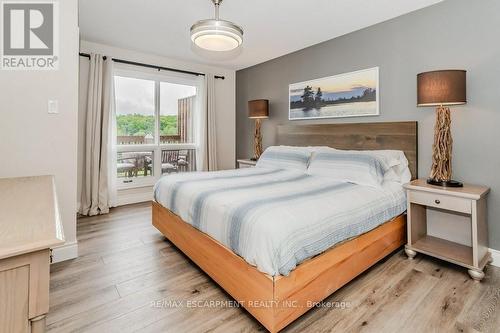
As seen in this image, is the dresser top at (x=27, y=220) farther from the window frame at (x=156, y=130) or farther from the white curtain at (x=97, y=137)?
the window frame at (x=156, y=130)

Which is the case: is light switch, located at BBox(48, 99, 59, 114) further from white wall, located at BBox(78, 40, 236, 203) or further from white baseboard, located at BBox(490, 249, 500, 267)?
white baseboard, located at BBox(490, 249, 500, 267)

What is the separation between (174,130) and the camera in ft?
15.6

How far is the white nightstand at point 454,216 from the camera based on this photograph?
2.06 m

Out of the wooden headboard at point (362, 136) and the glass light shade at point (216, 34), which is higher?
the glass light shade at point (216, 34)

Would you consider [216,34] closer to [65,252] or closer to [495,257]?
[65,252]

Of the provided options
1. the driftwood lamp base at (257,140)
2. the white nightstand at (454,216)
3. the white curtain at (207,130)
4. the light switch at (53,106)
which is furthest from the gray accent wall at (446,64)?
the light switch at (53,106)

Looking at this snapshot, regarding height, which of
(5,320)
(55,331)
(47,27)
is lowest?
(55,331)

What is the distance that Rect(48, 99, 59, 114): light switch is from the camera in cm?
223

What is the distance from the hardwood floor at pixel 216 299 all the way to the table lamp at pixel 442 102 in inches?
32.0

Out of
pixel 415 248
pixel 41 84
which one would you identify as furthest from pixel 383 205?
pixel 41 84

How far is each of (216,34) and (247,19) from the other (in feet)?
3.40

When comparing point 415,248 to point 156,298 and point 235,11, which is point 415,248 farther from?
point 235,11

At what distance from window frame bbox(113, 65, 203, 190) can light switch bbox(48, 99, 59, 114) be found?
1.75m

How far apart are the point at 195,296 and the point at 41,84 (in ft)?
6.84
